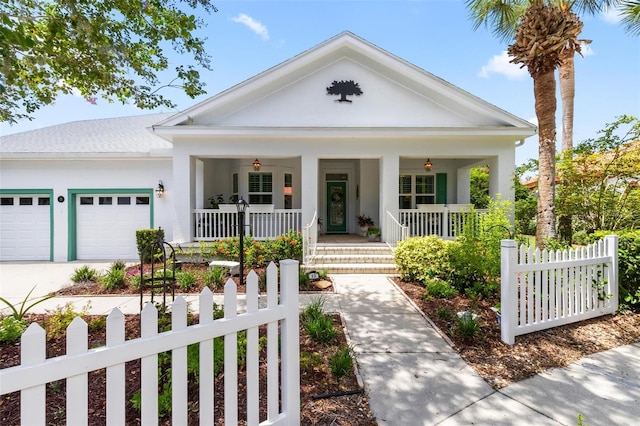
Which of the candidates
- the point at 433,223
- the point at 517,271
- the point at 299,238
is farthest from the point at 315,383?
the point at 433,223

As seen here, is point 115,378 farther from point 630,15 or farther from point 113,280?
point 630,15

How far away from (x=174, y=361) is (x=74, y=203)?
11.2 m

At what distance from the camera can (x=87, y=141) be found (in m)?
11.1

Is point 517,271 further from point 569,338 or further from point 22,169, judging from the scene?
point 22,169

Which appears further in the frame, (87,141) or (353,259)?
(87,141)

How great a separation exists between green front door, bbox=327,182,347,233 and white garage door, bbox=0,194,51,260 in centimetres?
1000

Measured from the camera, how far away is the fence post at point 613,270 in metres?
4.61

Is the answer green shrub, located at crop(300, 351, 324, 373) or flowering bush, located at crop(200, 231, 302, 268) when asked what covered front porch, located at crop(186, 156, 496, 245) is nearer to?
flowering bush, located at crop(200, 231, 302, 268)

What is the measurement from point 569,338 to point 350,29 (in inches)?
388

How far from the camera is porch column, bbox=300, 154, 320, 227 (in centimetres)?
912

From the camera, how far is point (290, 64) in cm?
927

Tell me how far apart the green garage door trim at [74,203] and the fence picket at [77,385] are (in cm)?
968

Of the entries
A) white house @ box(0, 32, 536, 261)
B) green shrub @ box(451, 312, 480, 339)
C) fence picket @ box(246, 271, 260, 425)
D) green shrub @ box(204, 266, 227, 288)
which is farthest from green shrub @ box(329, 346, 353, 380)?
white house @ box(0, 32, 536, 261)

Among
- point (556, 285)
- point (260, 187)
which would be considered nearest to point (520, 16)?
point (556, 285)
